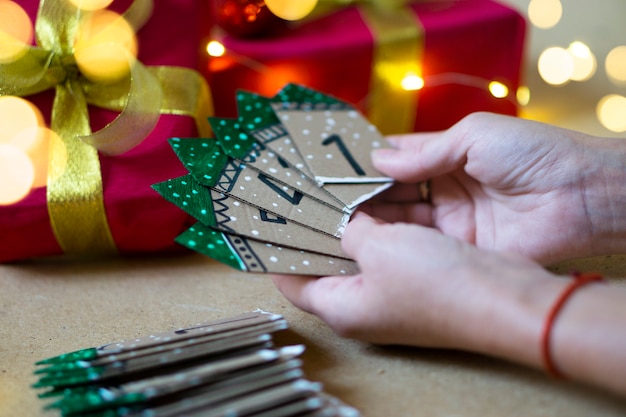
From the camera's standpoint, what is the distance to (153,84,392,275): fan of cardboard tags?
816 mm

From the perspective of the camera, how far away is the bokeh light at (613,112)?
156 cm

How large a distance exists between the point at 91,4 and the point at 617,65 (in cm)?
145

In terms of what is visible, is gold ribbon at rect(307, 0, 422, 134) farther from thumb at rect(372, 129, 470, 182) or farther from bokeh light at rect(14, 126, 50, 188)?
bokeh light at rect(14, 126, 50, 188)

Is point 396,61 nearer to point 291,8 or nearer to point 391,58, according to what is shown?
point 391,58

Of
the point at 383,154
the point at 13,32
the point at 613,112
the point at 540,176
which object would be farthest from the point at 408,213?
the point at 613,112

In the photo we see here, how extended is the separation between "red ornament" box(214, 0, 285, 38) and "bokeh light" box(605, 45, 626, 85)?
3.36 ft

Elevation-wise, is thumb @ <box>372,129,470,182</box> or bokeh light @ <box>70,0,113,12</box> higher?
bokeh light @ <box>70,0,113,12</box>

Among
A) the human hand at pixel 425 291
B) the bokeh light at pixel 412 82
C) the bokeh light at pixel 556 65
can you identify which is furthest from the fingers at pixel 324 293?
the bokeh light at pixel 556 65

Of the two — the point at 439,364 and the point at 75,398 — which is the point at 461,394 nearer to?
the point at 439,364

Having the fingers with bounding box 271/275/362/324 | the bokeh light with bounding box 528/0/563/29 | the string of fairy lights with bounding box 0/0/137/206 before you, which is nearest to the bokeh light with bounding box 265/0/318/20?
the string of fairy lights with bounding box 0/0/137/206

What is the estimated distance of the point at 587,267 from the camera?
0.99 metres

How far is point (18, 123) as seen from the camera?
99cm

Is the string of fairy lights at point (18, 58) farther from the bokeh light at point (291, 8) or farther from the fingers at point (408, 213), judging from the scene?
the fingers at point (408, 213)

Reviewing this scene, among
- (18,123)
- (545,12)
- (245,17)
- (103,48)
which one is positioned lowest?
(18,123)
